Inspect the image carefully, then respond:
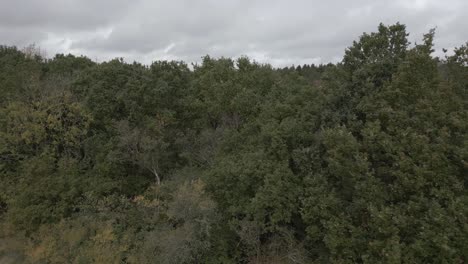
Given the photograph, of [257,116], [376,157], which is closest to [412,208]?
[376,157]

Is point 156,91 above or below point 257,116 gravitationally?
above

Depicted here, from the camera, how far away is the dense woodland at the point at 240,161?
55.3 feet

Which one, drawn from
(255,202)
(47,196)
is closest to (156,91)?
(47,196)

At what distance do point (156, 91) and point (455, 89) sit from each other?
20.3m

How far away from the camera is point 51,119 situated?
3105cm

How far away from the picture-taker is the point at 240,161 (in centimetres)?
2305

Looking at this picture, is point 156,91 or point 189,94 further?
point 189,94

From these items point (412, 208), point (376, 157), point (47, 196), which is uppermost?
point (376, 157)

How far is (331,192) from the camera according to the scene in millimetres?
18969

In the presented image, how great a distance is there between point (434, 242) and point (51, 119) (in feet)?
94.7

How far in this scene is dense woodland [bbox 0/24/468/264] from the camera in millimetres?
16859

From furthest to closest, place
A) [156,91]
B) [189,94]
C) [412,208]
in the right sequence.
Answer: [189,94], [156,91], [412,208]

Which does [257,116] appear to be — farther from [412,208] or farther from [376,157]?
[412,208]

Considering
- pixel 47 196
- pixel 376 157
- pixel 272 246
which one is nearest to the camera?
pixel 376 157
